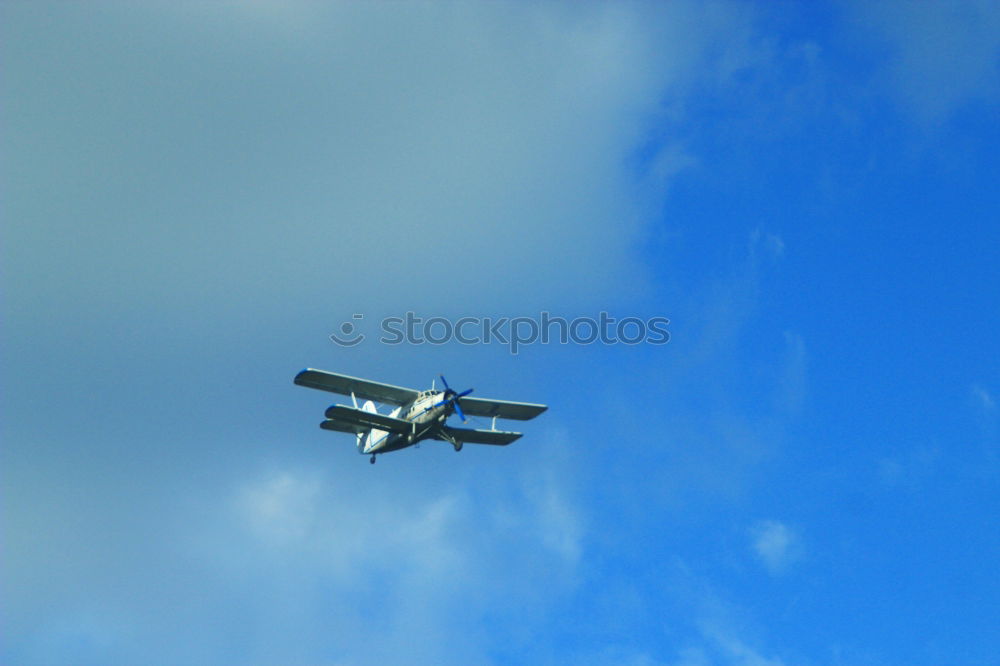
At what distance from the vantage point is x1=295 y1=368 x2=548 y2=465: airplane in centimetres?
7644

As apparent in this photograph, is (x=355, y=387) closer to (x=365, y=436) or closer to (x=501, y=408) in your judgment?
(x=365, y=436)

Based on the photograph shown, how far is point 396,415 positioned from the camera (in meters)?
79.6

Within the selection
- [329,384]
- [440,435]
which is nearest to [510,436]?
[440,435]

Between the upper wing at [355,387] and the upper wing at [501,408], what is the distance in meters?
5.49

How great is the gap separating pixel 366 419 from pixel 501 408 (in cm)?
1210

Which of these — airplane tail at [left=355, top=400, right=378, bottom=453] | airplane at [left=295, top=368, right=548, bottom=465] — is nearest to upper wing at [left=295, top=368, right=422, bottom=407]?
airplane at [left=295, top=368, right=548, bottom=465]

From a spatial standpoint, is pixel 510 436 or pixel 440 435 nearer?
pixel 440 435

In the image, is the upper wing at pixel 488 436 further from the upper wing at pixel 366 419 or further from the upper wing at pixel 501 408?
the upper wing at pixel 366 419

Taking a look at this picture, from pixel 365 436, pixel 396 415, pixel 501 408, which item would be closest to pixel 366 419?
pixel 396 415

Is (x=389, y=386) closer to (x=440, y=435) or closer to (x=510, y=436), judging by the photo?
(x=440, y=435)

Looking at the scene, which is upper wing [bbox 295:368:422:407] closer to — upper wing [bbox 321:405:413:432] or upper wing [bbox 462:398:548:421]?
upper wing [bbox 321:405:413:432]

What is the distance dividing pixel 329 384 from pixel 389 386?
4245 mm

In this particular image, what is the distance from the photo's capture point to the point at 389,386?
79188 millimetres

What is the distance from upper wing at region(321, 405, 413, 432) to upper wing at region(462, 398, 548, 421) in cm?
686
